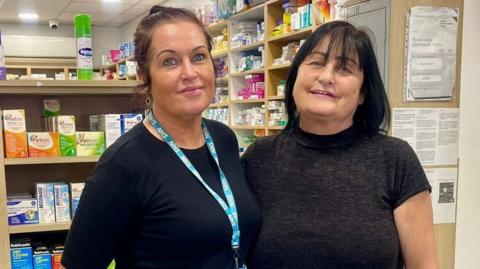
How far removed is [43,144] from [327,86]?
1.50m

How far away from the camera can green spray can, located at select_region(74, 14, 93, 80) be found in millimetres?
2203

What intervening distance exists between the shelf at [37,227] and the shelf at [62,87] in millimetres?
633

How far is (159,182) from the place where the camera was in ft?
3.90

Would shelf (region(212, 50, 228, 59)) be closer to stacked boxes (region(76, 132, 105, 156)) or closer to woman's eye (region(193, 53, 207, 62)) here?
stacked boxes (region(76, 132, 105, 156))

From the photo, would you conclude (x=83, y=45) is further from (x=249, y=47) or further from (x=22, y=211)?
(x=249, y=47)

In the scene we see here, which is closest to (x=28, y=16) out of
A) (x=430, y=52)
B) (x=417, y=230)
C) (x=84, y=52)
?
(x=84, y=52)

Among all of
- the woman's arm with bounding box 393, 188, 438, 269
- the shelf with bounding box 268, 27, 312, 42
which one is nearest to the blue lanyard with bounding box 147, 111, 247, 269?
the woman's arm with bounding box 393, 188, 438, 269

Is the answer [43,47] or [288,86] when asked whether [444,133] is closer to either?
[288,86]

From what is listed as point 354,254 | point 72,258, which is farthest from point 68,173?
point 354,254

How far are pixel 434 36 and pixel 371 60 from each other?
1043 mm

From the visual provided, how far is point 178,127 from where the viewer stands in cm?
131

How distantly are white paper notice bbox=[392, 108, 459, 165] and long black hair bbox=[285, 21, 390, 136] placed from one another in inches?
31.5

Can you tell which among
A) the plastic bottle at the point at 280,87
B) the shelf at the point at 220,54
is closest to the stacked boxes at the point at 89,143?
the plastic bottle at the point at 280,87

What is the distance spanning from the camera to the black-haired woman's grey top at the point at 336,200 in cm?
125
